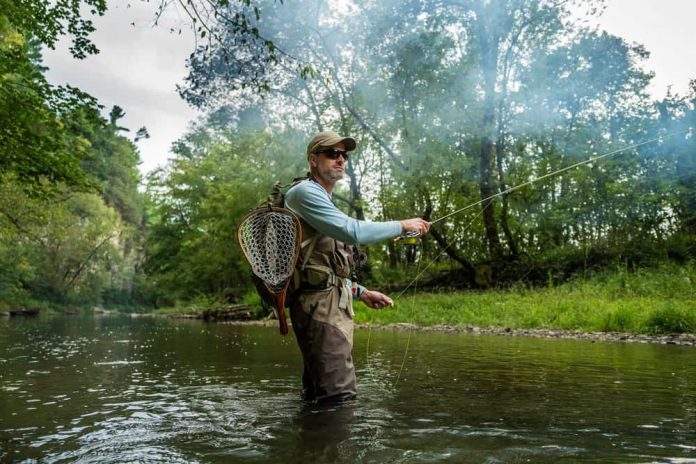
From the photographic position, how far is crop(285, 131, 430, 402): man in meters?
3.92

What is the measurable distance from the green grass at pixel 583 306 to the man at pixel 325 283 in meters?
9.07

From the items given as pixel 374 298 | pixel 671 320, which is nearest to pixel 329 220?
pixel 374 298

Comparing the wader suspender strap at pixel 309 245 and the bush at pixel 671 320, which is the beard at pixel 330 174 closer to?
the wader suspender strap at pixel 309 245

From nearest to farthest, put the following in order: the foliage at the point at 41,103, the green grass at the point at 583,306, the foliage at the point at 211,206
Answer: the foliage at the point at 41,103
the green grass at the point at 583,306
the foliage at the point at 211,206

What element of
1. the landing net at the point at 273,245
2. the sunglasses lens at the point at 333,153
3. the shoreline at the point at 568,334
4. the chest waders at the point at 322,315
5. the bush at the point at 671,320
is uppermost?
the sunglasses lens at the point at 333,153

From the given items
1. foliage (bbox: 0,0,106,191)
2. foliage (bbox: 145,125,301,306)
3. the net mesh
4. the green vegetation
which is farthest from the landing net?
foliage (bbox: 145,125,301,306)

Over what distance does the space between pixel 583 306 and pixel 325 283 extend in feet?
38.4

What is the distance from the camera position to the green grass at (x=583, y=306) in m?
11.6

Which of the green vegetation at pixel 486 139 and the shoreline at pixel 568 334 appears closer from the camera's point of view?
the shoreline at pixel 568 334

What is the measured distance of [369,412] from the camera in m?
3.97

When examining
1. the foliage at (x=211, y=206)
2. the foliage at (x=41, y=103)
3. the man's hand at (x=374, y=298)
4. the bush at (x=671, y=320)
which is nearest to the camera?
the man's hand at (x=374, y=298)

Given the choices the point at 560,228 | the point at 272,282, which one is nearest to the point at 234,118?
the point at 560,228

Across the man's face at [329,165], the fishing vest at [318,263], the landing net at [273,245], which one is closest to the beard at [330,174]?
the man's face at [329,165]

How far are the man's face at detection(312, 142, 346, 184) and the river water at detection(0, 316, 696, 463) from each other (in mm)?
1692
